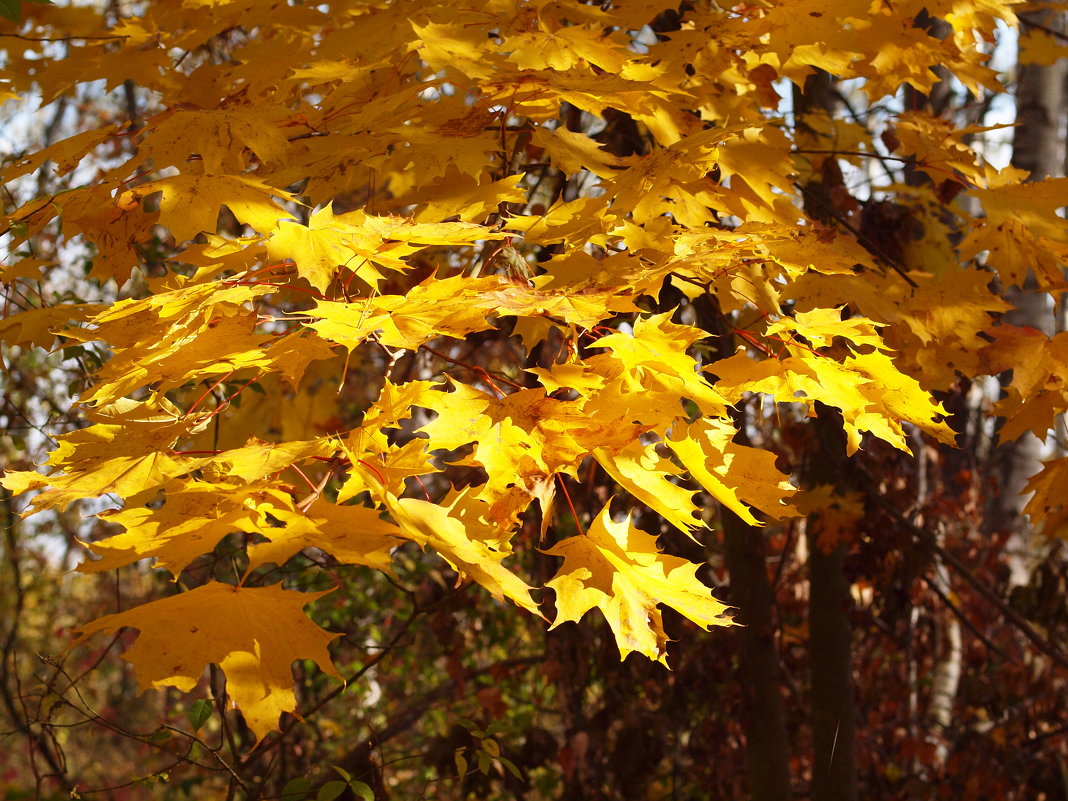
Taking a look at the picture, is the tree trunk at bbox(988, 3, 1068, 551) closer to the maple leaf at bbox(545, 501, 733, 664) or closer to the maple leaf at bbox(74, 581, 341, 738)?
the maple leaf at bbox(545, 501, 733, 664)

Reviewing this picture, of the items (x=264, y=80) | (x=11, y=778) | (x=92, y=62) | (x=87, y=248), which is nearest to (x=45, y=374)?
(x=87, y=248)

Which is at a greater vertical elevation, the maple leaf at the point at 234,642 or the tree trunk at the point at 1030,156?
the maple leaf at the point at 234,642

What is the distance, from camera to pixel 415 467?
121 cm

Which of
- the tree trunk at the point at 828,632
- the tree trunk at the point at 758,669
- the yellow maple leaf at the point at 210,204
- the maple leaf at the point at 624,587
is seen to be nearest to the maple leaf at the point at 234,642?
the maple leaf at the point at 624,587

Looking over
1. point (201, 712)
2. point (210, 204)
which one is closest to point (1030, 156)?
point (210, 204)

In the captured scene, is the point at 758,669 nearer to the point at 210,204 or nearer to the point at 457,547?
the point at 457,547

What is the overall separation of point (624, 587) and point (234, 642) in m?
0.53

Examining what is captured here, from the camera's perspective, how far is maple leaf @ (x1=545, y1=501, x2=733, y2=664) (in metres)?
1.27

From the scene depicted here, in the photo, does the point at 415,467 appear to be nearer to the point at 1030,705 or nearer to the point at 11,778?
the point at 1030,705

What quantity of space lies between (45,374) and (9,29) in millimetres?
2272

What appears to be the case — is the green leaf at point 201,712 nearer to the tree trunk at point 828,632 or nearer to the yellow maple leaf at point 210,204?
the yellow maple leaf at point 210,204

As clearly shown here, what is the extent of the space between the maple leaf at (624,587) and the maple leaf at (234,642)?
0.35 meters

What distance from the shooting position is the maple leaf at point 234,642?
43.1 inches

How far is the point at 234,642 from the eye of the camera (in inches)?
44.8
